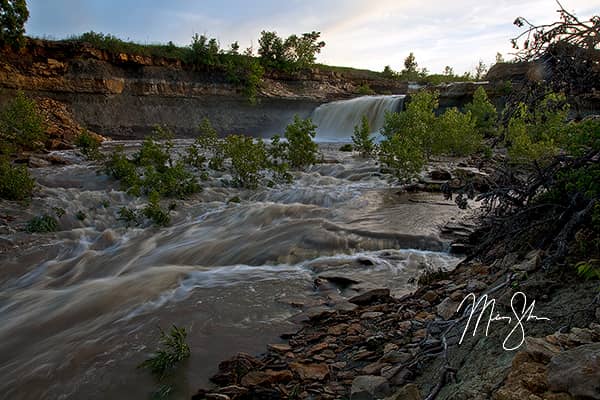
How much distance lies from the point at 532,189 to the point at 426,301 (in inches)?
48.7

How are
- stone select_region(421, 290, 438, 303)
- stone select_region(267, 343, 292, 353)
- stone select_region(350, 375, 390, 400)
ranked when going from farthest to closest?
stone select_region(421, 290, 438, 303) → stone select_region(267, 343, 292, 353) → stone select_region(350, 375, 390, 400)

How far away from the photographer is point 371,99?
23.5m

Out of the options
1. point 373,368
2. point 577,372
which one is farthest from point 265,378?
point 577,372

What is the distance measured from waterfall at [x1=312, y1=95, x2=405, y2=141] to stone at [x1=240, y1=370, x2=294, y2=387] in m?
19.7

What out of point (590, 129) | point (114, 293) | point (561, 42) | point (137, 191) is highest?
point (561, 42)

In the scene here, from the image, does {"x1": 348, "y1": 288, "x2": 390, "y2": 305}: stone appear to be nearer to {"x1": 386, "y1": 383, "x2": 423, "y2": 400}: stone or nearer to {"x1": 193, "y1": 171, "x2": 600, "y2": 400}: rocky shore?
{"x1": 193, "y1": 171, "x2": 600, "y2": 400}: rocky shore

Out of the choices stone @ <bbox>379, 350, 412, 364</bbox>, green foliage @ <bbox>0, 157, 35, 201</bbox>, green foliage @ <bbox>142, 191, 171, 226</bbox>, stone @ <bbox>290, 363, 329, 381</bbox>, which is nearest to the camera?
stone @ <bbox>379, 350, 412, 364</bbox>

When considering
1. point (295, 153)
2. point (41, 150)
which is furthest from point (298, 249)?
point (41, 150)

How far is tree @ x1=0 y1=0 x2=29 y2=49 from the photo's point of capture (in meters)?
17.7

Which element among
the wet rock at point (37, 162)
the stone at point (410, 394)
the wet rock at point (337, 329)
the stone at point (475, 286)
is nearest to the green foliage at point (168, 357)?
the wet rock at point (337, 329)

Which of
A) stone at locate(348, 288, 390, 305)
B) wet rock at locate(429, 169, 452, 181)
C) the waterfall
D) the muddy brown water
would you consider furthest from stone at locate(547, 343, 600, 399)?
the waterfall

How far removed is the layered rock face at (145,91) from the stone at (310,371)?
2061cm

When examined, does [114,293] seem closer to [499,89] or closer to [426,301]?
[426,301]

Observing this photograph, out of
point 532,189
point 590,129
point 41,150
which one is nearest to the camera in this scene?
point 590,129
